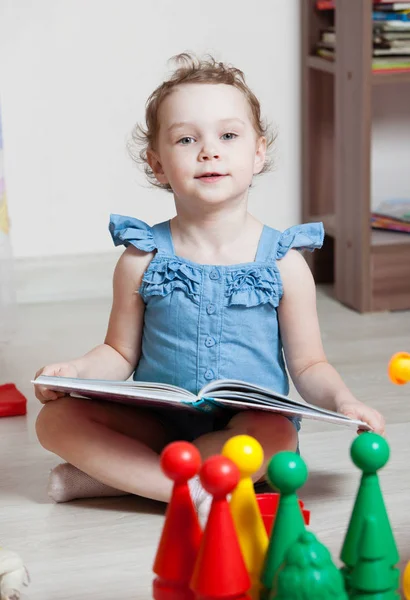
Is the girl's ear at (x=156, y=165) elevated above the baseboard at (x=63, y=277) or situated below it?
above

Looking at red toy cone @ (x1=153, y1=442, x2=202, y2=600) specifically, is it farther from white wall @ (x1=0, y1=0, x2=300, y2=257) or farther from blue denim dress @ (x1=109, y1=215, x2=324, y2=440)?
white wall @ (x1=0, y1=0, x2=300, y2=257)

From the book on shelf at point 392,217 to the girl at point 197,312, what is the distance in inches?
36.5

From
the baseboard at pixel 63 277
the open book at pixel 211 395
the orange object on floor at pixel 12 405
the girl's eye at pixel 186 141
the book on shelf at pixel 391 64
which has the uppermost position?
the girl's eye at pixel 186 141

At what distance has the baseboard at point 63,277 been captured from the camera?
2.29 m

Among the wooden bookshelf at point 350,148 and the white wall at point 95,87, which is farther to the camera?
the white wall at point 95,87

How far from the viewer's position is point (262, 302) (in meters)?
1.27

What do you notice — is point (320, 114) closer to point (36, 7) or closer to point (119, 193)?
point (119, 193)

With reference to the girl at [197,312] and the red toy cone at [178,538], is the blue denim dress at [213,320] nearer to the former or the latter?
the girl at [197,312]

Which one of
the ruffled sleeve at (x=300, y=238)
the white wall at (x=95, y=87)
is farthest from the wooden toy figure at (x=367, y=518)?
the white wall at (x=95, y=87)

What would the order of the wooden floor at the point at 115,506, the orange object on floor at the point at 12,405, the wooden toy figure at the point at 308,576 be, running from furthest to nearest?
the orange object on floor at the point at 12,405 → the wooden floor at the point at 115,506 → the wooden toy figure at the point at 308,576

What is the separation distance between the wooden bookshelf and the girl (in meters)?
0.78


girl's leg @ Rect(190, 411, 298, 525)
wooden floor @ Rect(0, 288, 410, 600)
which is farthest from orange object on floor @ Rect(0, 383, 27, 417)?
girl's leg @ Rect(190, 411, 298, 525)

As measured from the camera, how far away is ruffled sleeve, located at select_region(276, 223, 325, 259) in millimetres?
Answer: 1305

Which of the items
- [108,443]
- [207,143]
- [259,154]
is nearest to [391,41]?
[259,154]
